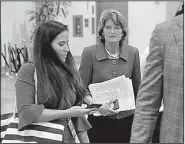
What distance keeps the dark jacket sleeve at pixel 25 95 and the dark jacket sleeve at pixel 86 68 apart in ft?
1.82

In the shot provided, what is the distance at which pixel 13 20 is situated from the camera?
2.42 metres

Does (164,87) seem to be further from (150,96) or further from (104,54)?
(104,54)

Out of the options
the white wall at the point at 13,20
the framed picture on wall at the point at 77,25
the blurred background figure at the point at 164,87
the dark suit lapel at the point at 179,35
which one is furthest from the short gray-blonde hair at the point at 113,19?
the dark suit lapel at the point at 179,35

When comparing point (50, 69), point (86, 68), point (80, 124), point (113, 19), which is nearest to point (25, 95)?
point (50, 69)

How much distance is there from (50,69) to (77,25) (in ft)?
2.12

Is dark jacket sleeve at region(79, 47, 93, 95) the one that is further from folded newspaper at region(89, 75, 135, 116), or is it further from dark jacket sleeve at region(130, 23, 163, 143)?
dark jacket sleeve at region(130, 23, 163, 143)

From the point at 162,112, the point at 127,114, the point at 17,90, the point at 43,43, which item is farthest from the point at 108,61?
the point at 162,112

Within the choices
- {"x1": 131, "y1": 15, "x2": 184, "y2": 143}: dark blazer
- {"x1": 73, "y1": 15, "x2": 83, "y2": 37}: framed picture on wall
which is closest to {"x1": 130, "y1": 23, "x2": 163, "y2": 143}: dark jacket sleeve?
{"x1": 131, "y1": 15, "x2": 184, "y2": 143}: dark blazer

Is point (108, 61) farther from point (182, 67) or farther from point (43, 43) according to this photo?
point (182, 67)

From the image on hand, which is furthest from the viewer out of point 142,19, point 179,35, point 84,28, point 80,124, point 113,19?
point 84,28

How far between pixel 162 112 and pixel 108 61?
34.9 inches

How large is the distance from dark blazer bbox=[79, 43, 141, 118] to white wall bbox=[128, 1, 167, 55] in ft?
0.20

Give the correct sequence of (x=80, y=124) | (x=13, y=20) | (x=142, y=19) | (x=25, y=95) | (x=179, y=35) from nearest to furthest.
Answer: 1. (x=179, y=35)
2. (x=25, y=95)
3. (x=80, y=124)
4. (x=142, y=19)
5. (x=13, y=20)

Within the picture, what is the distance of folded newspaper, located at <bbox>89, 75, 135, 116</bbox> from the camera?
7.00ft
